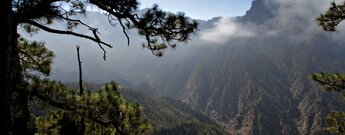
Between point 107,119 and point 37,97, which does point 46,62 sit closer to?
point 37,97

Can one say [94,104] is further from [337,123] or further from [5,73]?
[337,123]

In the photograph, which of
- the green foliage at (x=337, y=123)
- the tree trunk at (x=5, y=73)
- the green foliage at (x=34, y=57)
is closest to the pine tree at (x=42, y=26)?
the tree trunk at (x=5, y=73)

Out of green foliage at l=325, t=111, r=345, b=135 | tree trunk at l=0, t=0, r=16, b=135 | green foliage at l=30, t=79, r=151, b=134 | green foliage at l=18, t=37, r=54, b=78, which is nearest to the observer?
tree trunk at l=0, t=0, r=16, b=135

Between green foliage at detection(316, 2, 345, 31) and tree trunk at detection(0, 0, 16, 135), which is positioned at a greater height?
green foliage at detection(316, 2, 345, 31)

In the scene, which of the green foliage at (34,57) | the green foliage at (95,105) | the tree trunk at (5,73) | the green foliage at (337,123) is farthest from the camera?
the green foliage at (337,123)

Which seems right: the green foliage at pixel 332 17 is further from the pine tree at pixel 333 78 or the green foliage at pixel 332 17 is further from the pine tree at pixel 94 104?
the pine tree at pixel 94 104

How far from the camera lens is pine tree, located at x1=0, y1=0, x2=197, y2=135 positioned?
639cm

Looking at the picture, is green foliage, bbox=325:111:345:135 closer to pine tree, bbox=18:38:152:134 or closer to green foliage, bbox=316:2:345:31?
green foliage, bbox=316:2:345:31

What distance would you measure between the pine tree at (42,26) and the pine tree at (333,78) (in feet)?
19.4

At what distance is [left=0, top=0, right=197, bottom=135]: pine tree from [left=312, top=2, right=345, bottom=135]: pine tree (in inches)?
233

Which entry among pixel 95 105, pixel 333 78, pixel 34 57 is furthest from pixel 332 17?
pixel 34 57

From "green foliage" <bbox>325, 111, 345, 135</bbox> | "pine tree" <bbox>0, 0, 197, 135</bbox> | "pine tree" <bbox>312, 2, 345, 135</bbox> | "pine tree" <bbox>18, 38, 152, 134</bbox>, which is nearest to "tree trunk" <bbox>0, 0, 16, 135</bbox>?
"pine tree" <bbox>0, 0, 197, 135</bbox>

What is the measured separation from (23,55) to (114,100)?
4.56 meters

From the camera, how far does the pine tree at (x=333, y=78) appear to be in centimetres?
1242
